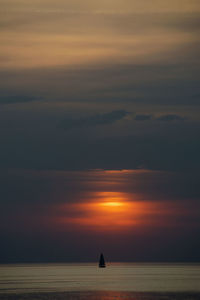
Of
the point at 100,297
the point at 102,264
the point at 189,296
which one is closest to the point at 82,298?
the point at 100,297

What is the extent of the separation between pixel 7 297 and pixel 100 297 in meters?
14.1

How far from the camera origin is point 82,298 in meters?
93.9

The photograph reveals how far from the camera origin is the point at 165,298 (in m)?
93.2

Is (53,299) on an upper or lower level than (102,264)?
lower

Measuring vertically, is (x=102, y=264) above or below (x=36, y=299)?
above

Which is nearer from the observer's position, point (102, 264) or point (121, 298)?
point (121, 298)

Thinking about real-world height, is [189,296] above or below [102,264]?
below

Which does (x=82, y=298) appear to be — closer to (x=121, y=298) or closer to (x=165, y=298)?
(x=121, y=298)

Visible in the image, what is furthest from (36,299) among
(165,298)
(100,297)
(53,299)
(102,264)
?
(102,264)

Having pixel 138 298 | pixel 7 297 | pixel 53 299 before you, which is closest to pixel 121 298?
pixel 138 298

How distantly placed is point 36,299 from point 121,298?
12.4 metres

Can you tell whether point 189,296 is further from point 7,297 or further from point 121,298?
point 7,297

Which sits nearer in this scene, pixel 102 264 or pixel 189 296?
pixel 189 296

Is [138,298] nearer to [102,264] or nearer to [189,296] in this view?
[189,296]
